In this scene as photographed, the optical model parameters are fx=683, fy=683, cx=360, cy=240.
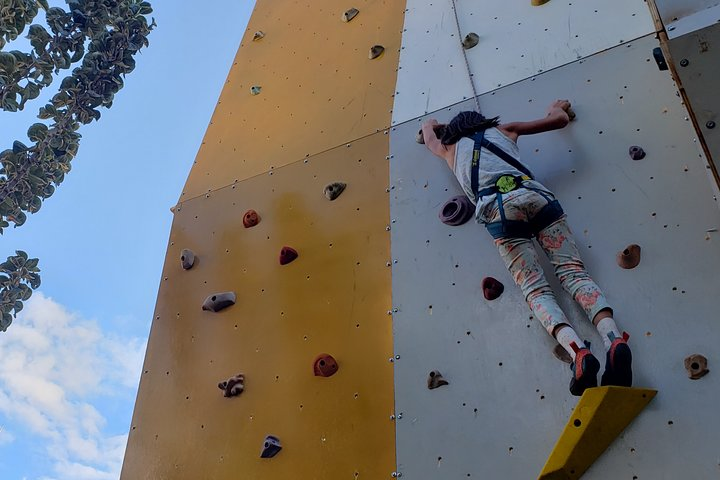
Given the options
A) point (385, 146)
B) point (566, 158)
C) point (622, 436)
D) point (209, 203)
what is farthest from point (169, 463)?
point (566, 158)

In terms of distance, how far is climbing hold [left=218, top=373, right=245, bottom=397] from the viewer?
8.59 feet

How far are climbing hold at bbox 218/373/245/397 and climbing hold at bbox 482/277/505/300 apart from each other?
1029 mm

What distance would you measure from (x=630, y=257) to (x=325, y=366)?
1.08 meters

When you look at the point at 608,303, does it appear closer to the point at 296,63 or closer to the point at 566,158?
the point at 566,158

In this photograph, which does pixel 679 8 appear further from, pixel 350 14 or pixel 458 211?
pixel 350 14

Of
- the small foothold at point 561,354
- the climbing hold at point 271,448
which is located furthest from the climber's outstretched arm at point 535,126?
the climbing hold at point 271,448

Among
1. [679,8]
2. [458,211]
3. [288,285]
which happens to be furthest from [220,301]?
[679,8]

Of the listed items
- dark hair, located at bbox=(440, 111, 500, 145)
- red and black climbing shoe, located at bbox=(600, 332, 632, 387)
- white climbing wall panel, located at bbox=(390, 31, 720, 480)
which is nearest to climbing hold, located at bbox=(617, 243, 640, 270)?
white climbing wall panel, located at bbox=(390, 31, 720, 480)

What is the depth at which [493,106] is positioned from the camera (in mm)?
2650

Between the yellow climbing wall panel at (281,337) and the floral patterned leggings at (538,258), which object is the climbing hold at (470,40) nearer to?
the yellow climbing wall panel at (281,337)

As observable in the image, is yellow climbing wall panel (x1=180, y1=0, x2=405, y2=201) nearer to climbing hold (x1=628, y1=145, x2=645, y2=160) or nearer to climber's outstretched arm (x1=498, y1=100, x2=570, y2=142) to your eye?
climber's outstretched arm (x1=498, y1=100, x2=570, y2=142)

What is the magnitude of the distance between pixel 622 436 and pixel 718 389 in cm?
26

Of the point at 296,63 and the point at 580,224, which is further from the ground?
the point at 296,63

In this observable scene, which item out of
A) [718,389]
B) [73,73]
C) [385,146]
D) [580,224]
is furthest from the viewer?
[73,73]
